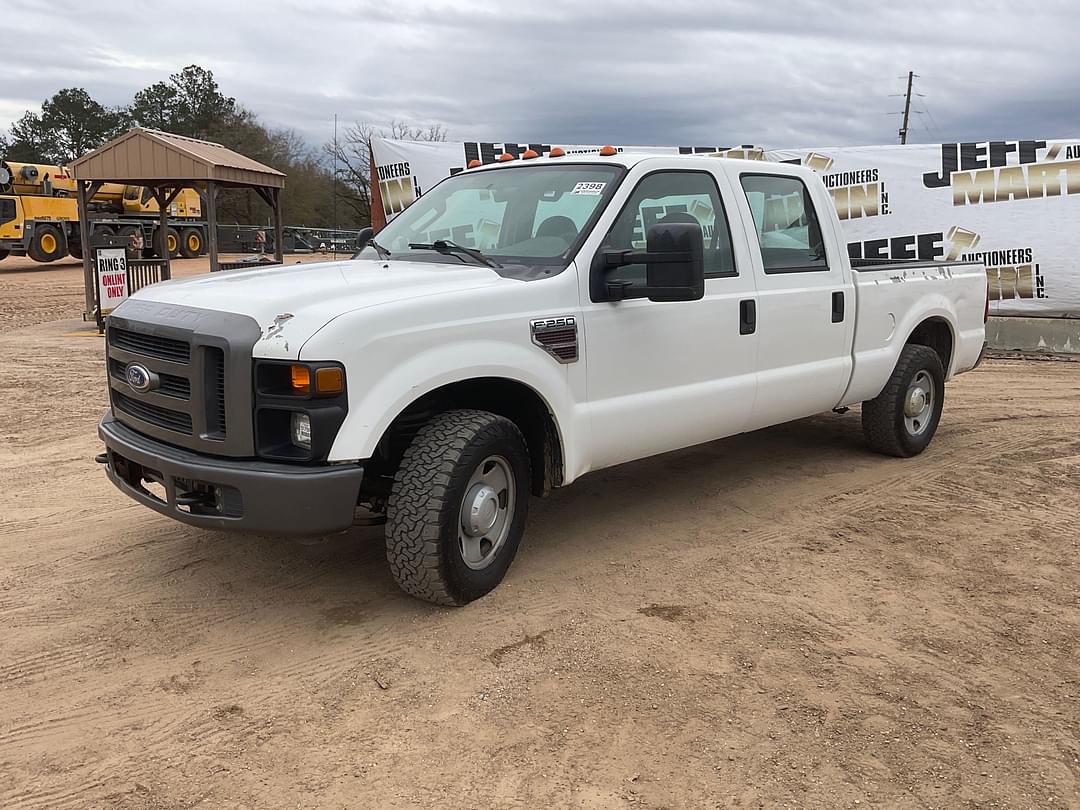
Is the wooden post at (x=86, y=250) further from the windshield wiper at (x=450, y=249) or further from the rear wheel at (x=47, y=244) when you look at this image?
the rear wheel at (x=47, y=244)

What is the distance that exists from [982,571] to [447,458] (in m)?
2.70

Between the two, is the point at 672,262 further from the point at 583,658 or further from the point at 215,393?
the point at 215,393

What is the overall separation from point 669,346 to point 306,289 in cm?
183

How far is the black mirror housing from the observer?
3.96 metres

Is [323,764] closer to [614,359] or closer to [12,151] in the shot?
[614,359]

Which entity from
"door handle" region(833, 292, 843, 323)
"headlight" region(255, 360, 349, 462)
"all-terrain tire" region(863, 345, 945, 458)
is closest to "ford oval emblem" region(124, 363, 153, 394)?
"headlight" region(255, 360, 349, 462)

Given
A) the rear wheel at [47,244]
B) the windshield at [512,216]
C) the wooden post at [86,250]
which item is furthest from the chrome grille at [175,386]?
the rear wheel at [47,244]

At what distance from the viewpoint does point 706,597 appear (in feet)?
13.7

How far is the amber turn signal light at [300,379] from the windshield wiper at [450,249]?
1.24m

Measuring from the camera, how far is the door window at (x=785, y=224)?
527cm

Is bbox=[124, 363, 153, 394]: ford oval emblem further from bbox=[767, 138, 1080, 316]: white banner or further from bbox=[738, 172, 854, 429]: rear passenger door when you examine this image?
bbox=[767, 138, 1080, 316]: white banner

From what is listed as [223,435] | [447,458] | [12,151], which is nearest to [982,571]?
[447,458]

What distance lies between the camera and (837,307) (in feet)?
18.5

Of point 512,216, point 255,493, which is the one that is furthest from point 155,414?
point 512,216
